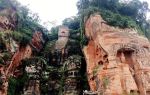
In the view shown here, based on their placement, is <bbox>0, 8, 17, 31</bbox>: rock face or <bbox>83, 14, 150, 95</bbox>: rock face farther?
<bbox>0, 8, 17, 31</bbox>: rock face

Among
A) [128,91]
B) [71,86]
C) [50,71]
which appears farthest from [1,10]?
[128,91]

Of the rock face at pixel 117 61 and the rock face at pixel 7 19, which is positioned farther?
the rock face at pixel 7 19

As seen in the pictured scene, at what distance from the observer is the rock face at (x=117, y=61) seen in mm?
20297

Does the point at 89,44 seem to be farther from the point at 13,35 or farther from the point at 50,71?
the point at 13,35

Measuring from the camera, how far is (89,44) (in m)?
25.0

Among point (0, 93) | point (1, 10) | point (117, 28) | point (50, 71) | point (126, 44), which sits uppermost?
point (1, 10)

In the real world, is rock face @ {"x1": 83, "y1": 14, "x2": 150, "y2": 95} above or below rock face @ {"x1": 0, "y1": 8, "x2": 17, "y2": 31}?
below

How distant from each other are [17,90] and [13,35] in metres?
5.08

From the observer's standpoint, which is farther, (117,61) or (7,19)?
(7,19)

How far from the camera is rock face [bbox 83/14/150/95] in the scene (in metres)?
20.3

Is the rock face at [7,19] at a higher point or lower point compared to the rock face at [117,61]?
higher

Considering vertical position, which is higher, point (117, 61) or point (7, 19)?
point (7, 19)

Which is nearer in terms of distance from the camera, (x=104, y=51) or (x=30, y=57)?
(x=104, y=51)

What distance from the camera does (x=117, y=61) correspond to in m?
21.2
